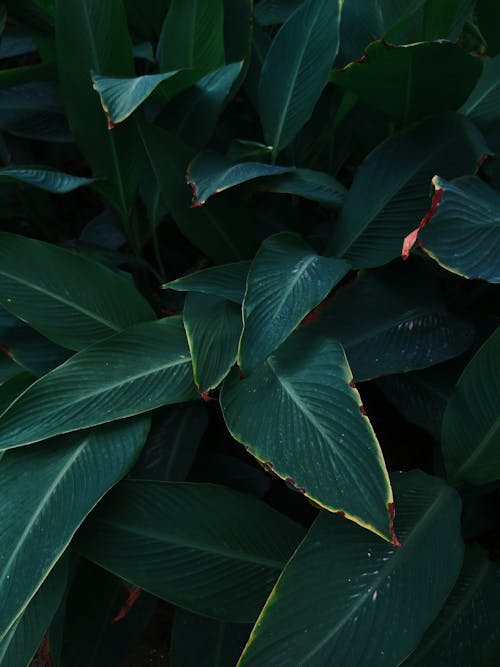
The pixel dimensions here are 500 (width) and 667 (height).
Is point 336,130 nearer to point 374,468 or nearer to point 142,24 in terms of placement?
point 142,24

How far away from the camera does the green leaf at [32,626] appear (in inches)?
30.3

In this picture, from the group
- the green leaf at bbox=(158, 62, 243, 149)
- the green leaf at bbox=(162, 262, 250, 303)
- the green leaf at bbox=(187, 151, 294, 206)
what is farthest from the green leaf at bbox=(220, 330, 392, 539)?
the green leaf at bbox=(158, 62, 243, 149)

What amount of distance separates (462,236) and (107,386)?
1.49 feet

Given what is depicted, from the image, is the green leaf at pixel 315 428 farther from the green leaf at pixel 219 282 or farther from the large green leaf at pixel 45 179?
the large green leaf at pixel 45 179

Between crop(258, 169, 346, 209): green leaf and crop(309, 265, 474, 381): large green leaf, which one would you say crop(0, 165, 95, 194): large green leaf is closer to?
crop(258, 169, 346, 209): green leaf

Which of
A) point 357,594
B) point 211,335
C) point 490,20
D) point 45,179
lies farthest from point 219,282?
point 490,20

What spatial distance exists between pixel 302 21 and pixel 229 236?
0.34 meters

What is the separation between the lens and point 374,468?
0.67 m

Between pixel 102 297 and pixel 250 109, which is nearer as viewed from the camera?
pixel 102 297

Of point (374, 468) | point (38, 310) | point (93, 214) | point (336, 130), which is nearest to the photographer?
point (374, 468)

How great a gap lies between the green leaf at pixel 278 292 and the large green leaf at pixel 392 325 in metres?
0.08

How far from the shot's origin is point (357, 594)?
704 mm

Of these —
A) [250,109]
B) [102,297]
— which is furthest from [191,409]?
[250,109]

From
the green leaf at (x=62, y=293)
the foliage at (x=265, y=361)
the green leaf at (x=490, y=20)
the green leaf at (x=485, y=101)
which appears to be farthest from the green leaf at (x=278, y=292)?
the green leaf at (x=490, y=20)
